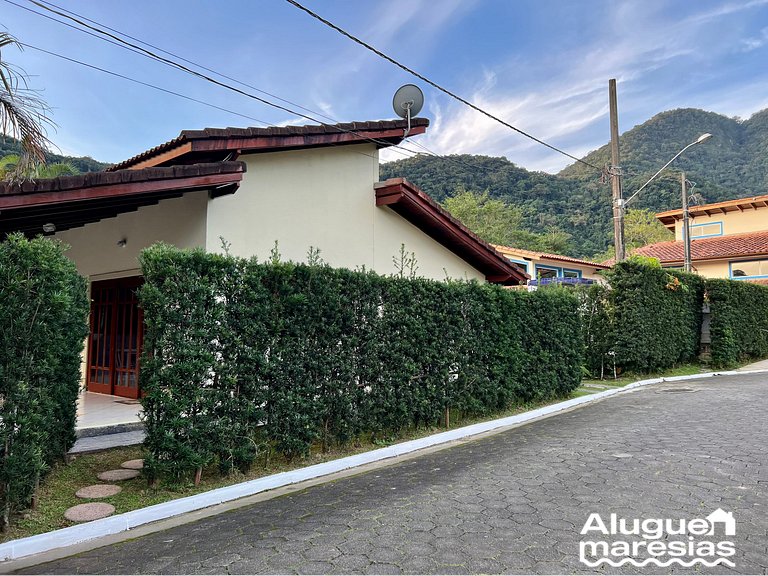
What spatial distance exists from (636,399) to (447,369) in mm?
5773

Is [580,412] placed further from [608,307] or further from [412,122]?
[412,122]

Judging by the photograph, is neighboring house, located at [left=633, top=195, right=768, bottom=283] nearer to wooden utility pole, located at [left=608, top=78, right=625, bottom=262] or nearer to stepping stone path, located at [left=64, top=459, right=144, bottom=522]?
wooden utility pole, located at [left=608, top=78, right=625, bottom=262]

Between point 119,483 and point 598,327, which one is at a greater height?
point 598,327

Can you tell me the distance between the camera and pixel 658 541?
372 centimetres

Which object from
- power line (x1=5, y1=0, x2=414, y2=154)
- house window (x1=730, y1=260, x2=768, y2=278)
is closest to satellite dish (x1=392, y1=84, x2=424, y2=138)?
power line (x1=5, y1=0, x2=414, y2=154)

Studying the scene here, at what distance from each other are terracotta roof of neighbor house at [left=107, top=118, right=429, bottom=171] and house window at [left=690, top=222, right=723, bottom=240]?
94.6 ft

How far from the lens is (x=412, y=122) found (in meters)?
10.4

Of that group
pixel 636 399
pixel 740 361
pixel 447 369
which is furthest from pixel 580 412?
pixel 740 361

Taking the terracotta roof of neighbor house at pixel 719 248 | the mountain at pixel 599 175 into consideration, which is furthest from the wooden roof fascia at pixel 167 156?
the mountain at pixel 599 175

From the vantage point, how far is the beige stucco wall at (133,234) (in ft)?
26.3

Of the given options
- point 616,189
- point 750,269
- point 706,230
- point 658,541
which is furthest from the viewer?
point 706,230

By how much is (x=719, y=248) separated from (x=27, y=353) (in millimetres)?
32315

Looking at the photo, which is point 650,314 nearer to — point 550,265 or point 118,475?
point 118,475

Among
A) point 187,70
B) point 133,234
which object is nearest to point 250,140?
point 187,70
